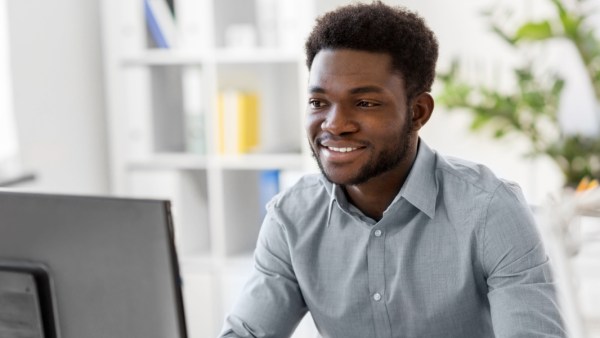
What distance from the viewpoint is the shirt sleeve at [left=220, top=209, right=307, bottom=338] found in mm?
1602

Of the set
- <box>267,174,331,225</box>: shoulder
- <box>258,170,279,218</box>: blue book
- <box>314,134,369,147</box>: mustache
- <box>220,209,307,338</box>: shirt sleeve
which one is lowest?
<box>258,170,279,218</box>: blue book

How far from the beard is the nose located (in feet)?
0.21

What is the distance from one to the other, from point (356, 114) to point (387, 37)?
137mm

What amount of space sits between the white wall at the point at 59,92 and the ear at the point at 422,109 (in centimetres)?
223

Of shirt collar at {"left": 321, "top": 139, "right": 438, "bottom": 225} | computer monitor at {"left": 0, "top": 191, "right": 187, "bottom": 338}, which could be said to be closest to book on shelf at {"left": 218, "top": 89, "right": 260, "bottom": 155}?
shirt collar at {"left": 321, "top": 139, "right": 438, "bottom": 225}

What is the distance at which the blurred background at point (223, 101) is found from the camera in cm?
335

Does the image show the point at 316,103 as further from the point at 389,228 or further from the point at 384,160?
the point at 389,228

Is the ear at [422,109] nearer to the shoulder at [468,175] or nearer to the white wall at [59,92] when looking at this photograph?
the shoulder at [468,175]

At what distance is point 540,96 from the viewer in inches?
131

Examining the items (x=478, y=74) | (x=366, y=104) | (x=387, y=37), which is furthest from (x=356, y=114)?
(x=478, y=74)

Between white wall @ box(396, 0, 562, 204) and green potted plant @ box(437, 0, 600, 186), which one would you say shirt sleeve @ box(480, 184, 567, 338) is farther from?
white wall @ box(396, 0, 562, 204)

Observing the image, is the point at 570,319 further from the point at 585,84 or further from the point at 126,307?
the point at 585,84

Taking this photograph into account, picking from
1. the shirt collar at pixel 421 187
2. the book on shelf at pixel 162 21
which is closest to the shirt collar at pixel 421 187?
the shirt collar at pixel 421 187

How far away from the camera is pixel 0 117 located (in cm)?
337
